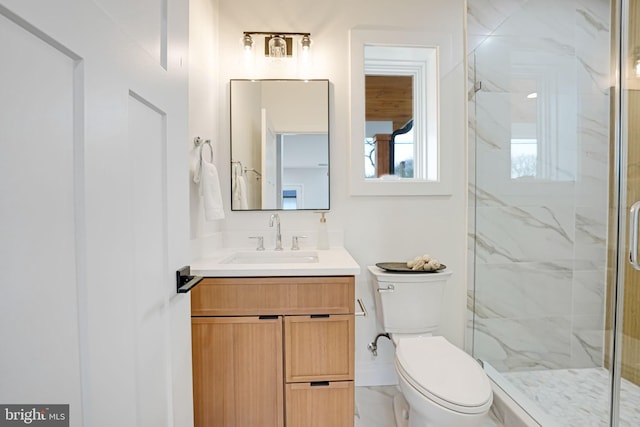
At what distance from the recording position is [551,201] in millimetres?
1844

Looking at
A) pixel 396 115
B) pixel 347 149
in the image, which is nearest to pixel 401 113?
pixel 396 115

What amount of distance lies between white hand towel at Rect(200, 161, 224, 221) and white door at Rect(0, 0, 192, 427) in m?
0.71

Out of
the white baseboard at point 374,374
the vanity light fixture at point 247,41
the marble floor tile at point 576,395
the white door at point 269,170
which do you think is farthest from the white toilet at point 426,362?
the vanity light fixture at point 247,41

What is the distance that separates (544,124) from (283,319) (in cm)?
188

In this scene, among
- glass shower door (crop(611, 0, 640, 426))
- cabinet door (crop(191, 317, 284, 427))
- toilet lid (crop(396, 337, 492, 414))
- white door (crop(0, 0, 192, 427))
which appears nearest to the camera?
white door (crop(0, 0, 192, 427))

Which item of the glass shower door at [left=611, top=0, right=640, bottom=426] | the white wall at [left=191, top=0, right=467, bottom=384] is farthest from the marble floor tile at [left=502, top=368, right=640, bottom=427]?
the white wall at [left=191, top=0, right=467, bottom=384]

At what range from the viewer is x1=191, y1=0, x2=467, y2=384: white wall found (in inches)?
75.0

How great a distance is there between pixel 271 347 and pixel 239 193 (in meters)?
0.97

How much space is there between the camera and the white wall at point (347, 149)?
1904 mm

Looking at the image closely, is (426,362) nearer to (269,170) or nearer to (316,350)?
(316,350)

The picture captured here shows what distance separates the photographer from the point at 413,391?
120 centimetres

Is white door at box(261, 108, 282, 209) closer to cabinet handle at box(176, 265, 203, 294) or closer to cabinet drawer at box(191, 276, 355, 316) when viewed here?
cabinet drawer at box(191, 276, 355, 316)

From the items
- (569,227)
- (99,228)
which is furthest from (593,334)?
(99,228)

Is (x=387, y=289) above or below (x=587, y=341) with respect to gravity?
above
